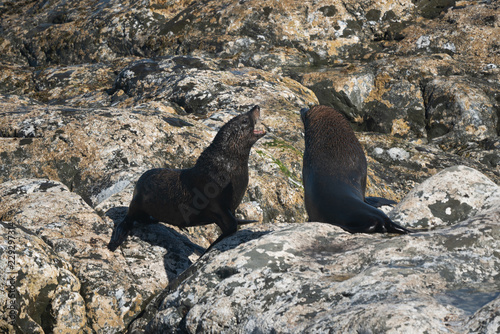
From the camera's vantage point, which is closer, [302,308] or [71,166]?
[302,308]

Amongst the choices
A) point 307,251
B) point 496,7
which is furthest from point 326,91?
point 307,251

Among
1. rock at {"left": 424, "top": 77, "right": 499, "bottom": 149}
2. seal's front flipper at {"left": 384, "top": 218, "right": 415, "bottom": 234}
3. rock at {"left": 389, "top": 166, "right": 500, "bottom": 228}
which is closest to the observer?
seal's front flipper at {"left": 384, "top": 218, "right": 415, "bottom": 234}

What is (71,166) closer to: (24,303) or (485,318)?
(24,303)

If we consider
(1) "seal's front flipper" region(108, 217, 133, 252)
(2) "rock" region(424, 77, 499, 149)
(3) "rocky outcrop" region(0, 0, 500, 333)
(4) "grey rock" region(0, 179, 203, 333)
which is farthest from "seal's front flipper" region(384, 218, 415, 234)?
(2) "rock" region(424, 77, 499, 149)

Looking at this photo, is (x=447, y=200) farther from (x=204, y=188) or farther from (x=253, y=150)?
(x=253, y=150)

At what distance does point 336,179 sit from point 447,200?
1186 millimetres

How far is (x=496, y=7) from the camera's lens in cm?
1390

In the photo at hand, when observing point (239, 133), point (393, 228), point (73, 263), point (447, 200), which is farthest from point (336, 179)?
point (73, 263)

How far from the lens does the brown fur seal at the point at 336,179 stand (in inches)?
182

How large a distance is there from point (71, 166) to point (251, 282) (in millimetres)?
5553
